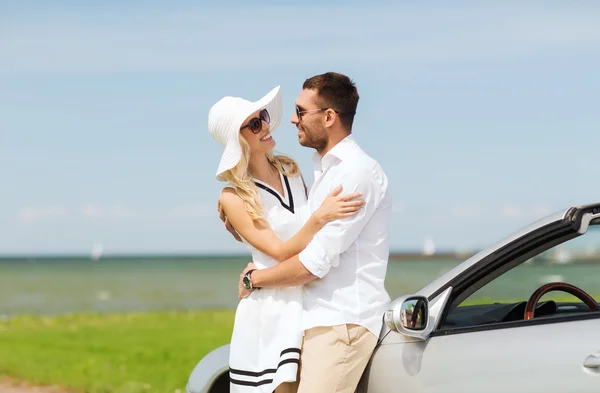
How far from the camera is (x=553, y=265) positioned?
417 cm

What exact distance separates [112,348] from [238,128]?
32.1 ft

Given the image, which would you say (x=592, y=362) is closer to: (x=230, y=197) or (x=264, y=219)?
(x=264, y=219)

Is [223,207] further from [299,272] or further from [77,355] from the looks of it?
[77,355]

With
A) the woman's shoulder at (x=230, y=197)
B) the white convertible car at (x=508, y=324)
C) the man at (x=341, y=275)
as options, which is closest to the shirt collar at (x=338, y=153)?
the man at (x=341, y=275)

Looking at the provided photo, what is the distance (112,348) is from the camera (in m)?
13.6

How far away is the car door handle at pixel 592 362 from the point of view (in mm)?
3701

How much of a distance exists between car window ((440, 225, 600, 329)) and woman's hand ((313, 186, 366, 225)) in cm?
63

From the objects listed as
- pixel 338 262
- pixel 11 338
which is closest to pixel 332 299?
pixel 338 262

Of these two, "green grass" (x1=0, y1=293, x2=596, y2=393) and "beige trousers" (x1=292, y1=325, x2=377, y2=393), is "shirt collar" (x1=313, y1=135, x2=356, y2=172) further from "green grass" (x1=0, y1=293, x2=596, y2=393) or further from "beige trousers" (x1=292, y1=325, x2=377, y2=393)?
"green grass" (x1=0, y1=293, x2=596, y2=393)

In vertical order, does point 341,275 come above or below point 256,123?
below

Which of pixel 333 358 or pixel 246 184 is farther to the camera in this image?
pixel 246 184

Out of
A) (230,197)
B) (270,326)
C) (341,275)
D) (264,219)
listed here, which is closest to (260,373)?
(270,326)

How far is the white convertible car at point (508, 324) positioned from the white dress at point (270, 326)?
1.30 ft

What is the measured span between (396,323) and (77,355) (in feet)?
31.8
